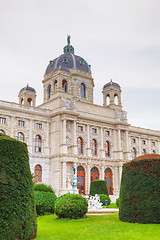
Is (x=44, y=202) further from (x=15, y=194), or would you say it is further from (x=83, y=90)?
(x=83, y=90)

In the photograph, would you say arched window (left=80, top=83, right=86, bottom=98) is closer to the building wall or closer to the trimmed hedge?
the building wall

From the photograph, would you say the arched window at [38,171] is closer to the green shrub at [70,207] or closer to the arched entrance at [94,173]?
the arched entrance at [94,173]

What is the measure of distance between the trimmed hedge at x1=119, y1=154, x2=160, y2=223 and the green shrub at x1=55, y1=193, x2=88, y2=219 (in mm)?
2920

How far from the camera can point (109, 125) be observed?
170 ft

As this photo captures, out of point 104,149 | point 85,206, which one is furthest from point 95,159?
point 85,206

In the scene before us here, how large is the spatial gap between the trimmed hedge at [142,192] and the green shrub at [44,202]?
252 inches

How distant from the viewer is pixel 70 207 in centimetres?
1720

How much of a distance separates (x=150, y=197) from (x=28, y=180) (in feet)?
23.0

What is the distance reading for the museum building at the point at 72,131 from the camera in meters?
43.2

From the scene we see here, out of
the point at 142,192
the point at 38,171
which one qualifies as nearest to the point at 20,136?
the point at 38,171

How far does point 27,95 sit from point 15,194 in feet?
139

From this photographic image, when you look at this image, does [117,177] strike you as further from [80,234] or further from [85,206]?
[80,234]

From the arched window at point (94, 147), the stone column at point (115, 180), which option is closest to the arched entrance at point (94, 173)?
the arched window at point (94, 147)

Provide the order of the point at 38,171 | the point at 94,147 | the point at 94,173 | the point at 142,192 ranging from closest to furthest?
the point at 142,192 → the point at 38,171 → the point at 94,173 → the point at 94,147
